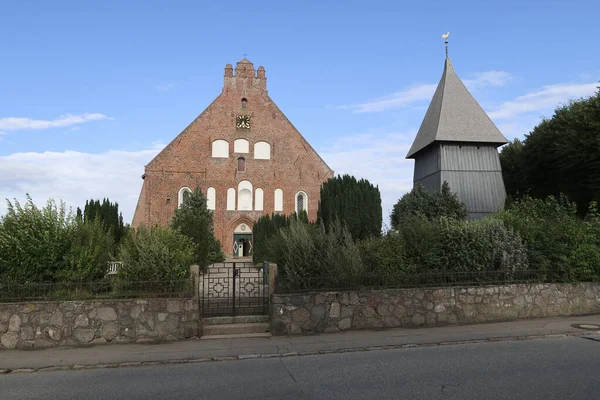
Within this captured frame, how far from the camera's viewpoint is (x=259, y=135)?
3881cm

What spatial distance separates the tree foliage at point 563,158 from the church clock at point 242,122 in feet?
73.9

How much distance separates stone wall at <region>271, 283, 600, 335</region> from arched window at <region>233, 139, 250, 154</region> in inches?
1192

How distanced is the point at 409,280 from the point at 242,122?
101 feet

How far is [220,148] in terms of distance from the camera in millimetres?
38031

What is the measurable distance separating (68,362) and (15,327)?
1750 millimetres

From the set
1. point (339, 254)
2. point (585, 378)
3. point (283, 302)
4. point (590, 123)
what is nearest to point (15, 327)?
point (283, 302)

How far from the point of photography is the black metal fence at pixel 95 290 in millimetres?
8523

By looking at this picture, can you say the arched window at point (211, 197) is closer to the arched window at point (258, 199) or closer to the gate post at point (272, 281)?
the arched window at point (258, 199)

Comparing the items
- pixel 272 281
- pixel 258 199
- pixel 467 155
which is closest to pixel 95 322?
pixel 272 281

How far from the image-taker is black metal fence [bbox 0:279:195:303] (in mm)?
8523

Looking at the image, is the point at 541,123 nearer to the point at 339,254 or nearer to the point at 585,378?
the point at 339,254

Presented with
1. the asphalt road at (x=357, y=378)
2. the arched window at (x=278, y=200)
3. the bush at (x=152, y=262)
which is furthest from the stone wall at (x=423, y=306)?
the arched window at (x=278, y=200)

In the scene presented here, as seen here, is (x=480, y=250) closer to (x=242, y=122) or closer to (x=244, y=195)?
(x=244, y=195)

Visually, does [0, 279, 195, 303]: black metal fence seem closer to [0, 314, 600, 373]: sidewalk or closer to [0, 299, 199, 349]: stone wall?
[0, 299, 199, 349]: stone wall
